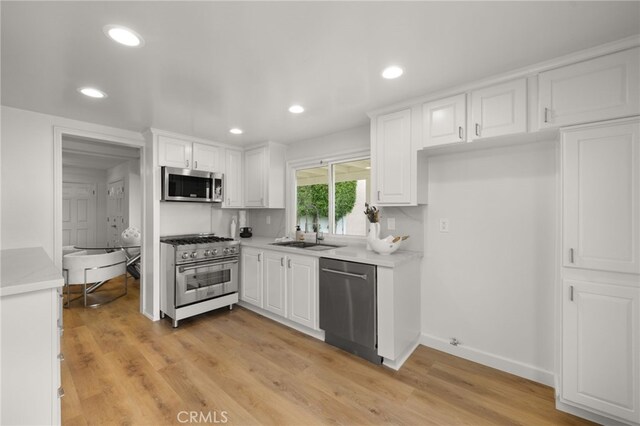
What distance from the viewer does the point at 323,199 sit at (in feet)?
12.0

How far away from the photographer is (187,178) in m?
3.48

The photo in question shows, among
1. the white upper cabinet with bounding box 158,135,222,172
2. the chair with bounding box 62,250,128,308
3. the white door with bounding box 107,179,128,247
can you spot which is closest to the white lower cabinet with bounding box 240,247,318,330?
the white upper cabinet with bounding box 158,135,222,172

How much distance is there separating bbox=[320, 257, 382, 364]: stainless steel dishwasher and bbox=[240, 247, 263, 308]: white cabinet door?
3.39ft

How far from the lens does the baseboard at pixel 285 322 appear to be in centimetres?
284

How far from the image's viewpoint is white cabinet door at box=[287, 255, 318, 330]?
9.17ft

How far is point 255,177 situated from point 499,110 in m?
3.00

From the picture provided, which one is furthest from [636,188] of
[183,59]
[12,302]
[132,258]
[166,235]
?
[132,258]

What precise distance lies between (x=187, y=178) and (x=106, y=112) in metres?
1.04

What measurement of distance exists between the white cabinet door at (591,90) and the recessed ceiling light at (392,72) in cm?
91

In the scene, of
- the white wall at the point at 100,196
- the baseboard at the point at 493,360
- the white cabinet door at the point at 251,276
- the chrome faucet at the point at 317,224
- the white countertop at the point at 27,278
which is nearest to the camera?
the white countertop at the point at 27,278

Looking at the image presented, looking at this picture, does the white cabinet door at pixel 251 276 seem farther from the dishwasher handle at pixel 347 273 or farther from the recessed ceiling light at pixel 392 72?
the recessed ceiling light at pixel 392 72

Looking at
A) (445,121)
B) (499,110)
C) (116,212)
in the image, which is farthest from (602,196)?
(116,212)

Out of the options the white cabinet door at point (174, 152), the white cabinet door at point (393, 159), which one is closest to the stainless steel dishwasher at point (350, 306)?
the white cabinet door at point (393, 159)

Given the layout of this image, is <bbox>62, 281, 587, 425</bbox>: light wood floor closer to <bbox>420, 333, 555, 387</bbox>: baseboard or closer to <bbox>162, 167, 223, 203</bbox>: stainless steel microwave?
<bbox>420, 333, 555, 387</bbox>: baseboard
